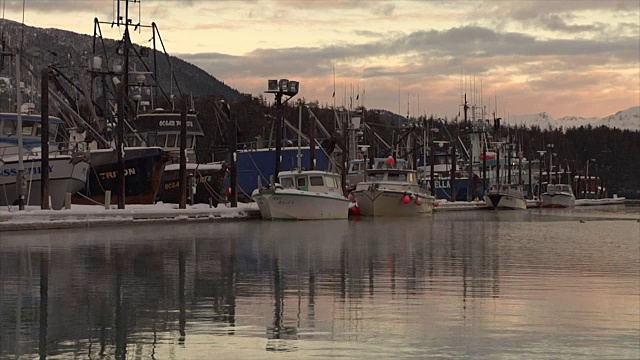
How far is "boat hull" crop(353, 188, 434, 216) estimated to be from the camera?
6456 centimetres

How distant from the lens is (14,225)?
38281mm

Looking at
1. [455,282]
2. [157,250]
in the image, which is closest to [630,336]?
[455,282]

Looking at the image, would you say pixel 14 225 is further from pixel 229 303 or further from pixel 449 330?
pixel 449 330

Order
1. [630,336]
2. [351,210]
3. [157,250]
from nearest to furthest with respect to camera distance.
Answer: [630,336] → [157,250] → [351,210]

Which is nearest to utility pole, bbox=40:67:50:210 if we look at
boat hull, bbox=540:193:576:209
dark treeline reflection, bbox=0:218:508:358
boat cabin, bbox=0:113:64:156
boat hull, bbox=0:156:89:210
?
boat hull, bbox=0:156:89:210

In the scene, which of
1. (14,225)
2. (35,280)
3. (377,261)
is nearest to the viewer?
(35,280)

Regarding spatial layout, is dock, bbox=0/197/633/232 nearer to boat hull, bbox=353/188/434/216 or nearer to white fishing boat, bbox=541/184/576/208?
boat hull, bbox=353/188/434/216

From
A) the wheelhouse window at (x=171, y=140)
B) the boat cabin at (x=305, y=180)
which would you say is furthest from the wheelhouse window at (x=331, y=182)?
the wheelhouse window at (x=171, y=140)

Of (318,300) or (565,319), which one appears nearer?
(565,319)

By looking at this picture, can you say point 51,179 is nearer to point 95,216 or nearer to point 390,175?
point 95,216

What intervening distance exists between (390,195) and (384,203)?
2.03 ft

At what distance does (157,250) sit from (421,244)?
32.1 feet

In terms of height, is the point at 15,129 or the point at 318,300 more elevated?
the point at 15,129

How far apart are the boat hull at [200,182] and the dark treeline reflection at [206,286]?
24.0 meters
